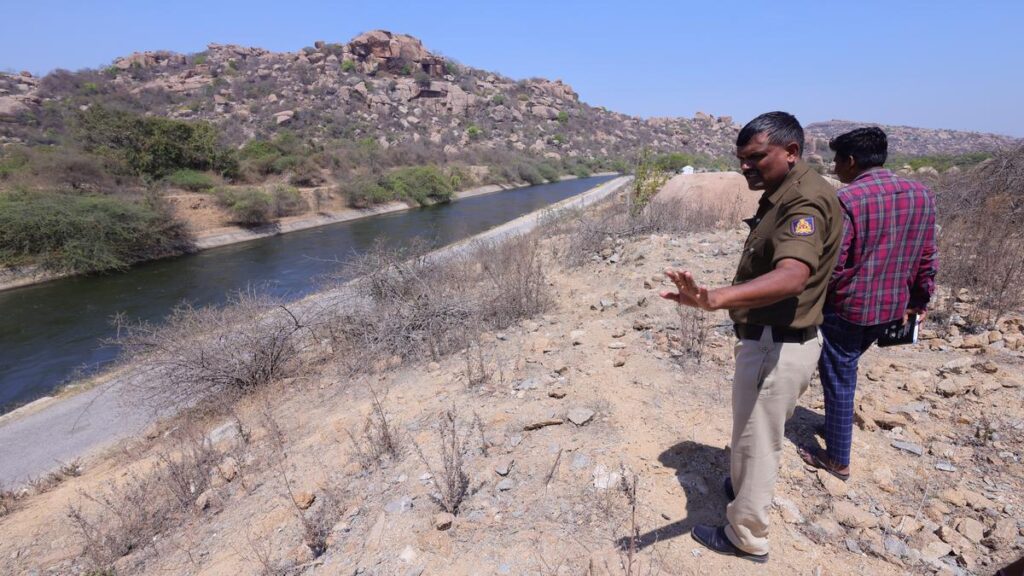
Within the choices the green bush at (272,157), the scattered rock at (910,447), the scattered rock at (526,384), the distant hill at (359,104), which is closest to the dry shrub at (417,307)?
the scattered rock at (526,384)

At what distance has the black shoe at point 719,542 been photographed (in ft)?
5.58

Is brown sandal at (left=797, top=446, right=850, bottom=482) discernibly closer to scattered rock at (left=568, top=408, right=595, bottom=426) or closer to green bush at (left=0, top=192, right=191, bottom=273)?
scattered rock at (left=568, top=408, right=595, bottom=426)

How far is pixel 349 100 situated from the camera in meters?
52.0

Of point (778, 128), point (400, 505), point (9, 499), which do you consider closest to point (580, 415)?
point (400, 505)

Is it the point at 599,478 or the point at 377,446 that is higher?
the point at 599,478

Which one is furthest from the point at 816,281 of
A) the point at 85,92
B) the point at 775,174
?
the point at 85,92

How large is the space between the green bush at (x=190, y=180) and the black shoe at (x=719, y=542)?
26725mm

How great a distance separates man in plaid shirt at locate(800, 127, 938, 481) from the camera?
187cm

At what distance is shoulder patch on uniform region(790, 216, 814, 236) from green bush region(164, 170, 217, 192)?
26905 millimetres

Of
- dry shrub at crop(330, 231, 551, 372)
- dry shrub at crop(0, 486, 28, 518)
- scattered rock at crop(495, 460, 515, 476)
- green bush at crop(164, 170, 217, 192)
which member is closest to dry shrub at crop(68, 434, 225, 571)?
dry shrub at crop(0, 486, 28, 518)

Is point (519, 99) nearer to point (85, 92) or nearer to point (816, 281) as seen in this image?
point (85, 92)

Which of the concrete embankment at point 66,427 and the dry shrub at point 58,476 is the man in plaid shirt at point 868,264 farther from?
the dry shrub at point 58,476

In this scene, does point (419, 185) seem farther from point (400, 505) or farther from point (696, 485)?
point (696, 485)

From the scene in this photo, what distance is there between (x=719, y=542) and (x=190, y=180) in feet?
88.9
